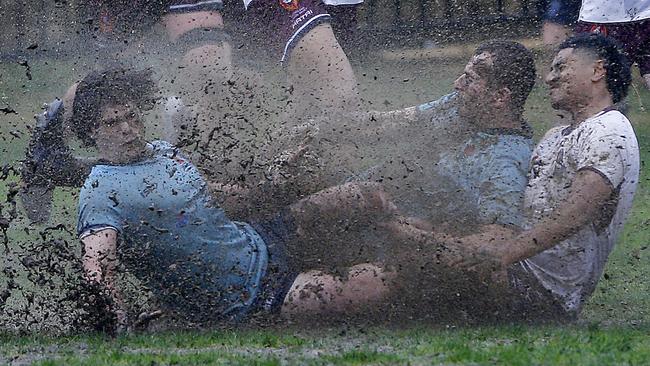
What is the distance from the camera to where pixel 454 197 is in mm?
4898

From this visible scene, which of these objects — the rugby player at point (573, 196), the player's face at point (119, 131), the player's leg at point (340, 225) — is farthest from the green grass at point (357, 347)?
the player's face at point (119, 131)

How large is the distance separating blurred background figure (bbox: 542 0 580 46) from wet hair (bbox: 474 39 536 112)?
910mm

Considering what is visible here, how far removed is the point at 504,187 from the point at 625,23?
165cm

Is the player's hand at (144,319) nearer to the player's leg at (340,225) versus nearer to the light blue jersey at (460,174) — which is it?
the player's leg at (340,225)

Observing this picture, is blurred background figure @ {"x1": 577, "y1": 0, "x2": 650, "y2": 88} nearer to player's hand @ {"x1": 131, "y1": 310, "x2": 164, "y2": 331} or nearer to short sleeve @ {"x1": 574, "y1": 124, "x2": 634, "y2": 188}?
short sleeve @ {"x1": 574, "y1": 124, "x2": 634, "y2": 188}

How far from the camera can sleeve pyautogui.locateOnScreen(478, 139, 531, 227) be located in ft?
15.6

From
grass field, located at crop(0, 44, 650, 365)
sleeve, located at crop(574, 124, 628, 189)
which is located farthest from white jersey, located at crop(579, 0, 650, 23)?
sleeve, located at crop(574, 124, 628, 189)

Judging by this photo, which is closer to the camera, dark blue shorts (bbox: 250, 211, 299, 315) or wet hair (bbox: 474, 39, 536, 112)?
dark blue shorts (bbox: 250, 211, 299, 315)

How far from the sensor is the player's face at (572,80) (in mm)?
4812

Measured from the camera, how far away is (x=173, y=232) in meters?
4.68

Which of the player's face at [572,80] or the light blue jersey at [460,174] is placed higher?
the player's face at [572,80]

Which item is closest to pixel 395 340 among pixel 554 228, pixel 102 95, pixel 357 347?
pixel 357 347

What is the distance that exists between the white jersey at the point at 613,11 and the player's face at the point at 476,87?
111cm

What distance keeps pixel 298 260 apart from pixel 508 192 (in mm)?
903
